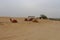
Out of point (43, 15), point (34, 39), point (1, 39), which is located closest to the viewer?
point (1, 39)

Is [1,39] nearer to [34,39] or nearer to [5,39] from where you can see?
[5,39]

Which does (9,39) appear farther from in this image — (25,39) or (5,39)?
(25,39)

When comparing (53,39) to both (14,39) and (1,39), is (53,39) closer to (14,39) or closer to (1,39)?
(14,39)

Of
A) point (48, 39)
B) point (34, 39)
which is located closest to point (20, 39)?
point (34, 39)

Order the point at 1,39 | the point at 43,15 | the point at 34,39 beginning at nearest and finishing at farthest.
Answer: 1. the point at 1,39
2. the point at 34,39
3. the point at 43,15

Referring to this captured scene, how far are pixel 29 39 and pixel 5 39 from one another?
54 centimetres

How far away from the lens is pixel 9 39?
3281 mm

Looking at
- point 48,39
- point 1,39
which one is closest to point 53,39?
point 48,39

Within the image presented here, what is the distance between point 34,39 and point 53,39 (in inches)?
18.5

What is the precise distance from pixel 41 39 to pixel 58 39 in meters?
0.43

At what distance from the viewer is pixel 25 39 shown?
3.40 meters

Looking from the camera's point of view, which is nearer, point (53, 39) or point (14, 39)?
point (14, 39)

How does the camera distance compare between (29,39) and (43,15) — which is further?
(43,15)

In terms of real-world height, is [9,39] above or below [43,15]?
above
